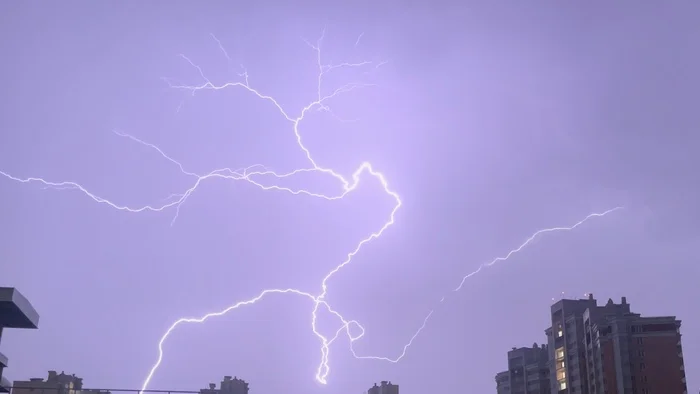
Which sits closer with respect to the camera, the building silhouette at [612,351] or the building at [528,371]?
the building silhouette at [612,351]

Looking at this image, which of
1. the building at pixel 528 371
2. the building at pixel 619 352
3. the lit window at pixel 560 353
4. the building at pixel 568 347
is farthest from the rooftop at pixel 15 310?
the building at pixel 528 371

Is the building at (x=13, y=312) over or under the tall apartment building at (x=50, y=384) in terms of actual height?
under

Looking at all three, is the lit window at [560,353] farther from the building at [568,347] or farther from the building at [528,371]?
the building at [528,371]

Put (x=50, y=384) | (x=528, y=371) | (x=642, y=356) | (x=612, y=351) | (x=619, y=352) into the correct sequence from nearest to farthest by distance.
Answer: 1. (x=642, y=356)
2. (x=619, y=352)
3. (x=612, y=351)
4. (x=50, y=384)
5. (x=528, y=371)

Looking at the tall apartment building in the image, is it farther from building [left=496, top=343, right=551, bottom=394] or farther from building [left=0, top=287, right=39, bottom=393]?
building [left=496, top=343, right=551, bottom=394]

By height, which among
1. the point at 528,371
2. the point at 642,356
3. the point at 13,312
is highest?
the point at 528,371

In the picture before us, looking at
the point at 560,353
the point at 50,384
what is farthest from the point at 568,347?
the point at 50,384


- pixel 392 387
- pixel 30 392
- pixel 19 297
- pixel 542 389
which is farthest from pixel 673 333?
pixel 30 392

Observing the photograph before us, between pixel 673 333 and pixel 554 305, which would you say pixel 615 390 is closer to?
pixel 673 333

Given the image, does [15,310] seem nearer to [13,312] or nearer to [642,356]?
[13,312]
